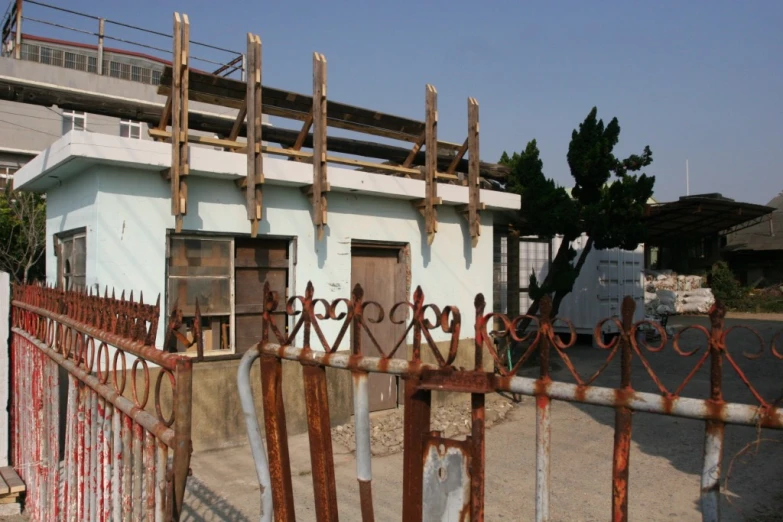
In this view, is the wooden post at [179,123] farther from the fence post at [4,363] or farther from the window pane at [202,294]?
the fence post at [4,363]

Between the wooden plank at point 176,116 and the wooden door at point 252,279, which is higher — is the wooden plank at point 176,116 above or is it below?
above

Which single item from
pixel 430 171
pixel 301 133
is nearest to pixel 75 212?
pixel 301 133

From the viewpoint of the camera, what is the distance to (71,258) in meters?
7.54

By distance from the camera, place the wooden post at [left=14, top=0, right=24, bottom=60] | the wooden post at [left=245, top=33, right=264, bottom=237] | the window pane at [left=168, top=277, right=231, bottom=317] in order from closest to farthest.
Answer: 1. the window pane at [left=168, top=277, right=231, bottom=317]
2. the wooden post at [left=245, top=33, right=264, bottom=237]
3. the wooden post at [left=14, top=0, right=24, bottom=60]

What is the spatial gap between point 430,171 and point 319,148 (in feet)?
6.05

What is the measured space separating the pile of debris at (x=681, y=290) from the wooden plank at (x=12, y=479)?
19272 mm

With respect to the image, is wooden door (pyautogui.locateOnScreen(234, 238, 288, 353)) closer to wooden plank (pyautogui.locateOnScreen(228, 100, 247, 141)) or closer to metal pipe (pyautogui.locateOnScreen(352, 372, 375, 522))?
wooden plank (pyautogui.locateOnScreen(228, 100, 247, 141))

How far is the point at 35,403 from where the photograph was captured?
4148 mm

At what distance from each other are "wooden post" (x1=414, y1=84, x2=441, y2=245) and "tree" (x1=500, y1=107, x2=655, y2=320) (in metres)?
2.46

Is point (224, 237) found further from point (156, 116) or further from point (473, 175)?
point (473, 175)

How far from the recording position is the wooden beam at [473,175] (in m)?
9.41

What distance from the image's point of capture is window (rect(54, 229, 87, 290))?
23.3 feet

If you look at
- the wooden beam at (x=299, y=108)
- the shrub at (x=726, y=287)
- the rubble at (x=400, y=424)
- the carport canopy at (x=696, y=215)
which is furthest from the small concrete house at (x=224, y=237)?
the shrub at (x=726, y=287)

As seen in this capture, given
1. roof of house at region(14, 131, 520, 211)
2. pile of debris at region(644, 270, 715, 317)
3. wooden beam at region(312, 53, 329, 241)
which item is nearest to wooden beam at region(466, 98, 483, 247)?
roof of house at region(14, 131, 520, 211)
